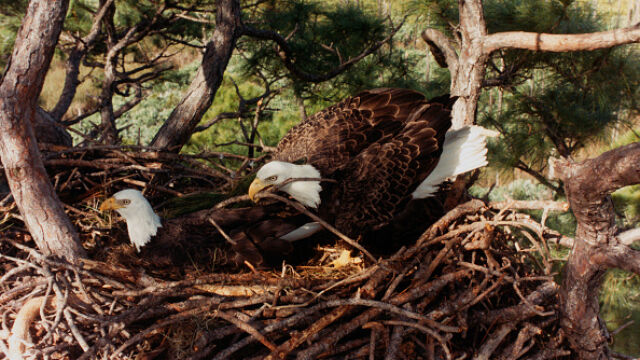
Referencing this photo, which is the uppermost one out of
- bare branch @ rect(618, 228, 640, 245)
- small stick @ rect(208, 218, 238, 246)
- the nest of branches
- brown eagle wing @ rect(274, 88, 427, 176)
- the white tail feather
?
brown eagle wing @ rect(274, 88, 427, 176)

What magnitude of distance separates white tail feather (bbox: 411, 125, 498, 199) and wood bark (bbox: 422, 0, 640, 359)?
108mm

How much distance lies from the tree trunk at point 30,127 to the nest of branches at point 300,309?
14 cm

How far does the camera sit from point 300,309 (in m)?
2.13

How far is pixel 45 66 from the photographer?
2.06 m

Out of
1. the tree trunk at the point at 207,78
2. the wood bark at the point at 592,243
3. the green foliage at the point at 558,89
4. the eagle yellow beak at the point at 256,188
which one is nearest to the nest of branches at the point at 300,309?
the wood bark at the point at 592,243

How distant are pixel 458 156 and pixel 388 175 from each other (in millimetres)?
479

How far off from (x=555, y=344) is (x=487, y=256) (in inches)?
21.3

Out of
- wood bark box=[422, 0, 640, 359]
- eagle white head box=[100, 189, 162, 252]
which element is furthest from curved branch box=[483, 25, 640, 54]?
eagle white head box=[100, 189, 162, 252]

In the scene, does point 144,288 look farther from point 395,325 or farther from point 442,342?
point 442,342

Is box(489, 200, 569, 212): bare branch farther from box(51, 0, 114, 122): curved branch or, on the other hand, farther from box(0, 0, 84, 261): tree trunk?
box(51, 0, 114, 122): curved branch

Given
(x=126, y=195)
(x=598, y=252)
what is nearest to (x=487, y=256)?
(x=598, y=252)

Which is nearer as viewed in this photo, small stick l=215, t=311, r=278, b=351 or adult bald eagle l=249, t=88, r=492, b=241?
small stick l=215, t=311, r=278, b=351

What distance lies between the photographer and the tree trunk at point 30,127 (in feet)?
6.59

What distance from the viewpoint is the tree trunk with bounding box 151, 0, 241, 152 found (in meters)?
3.50
